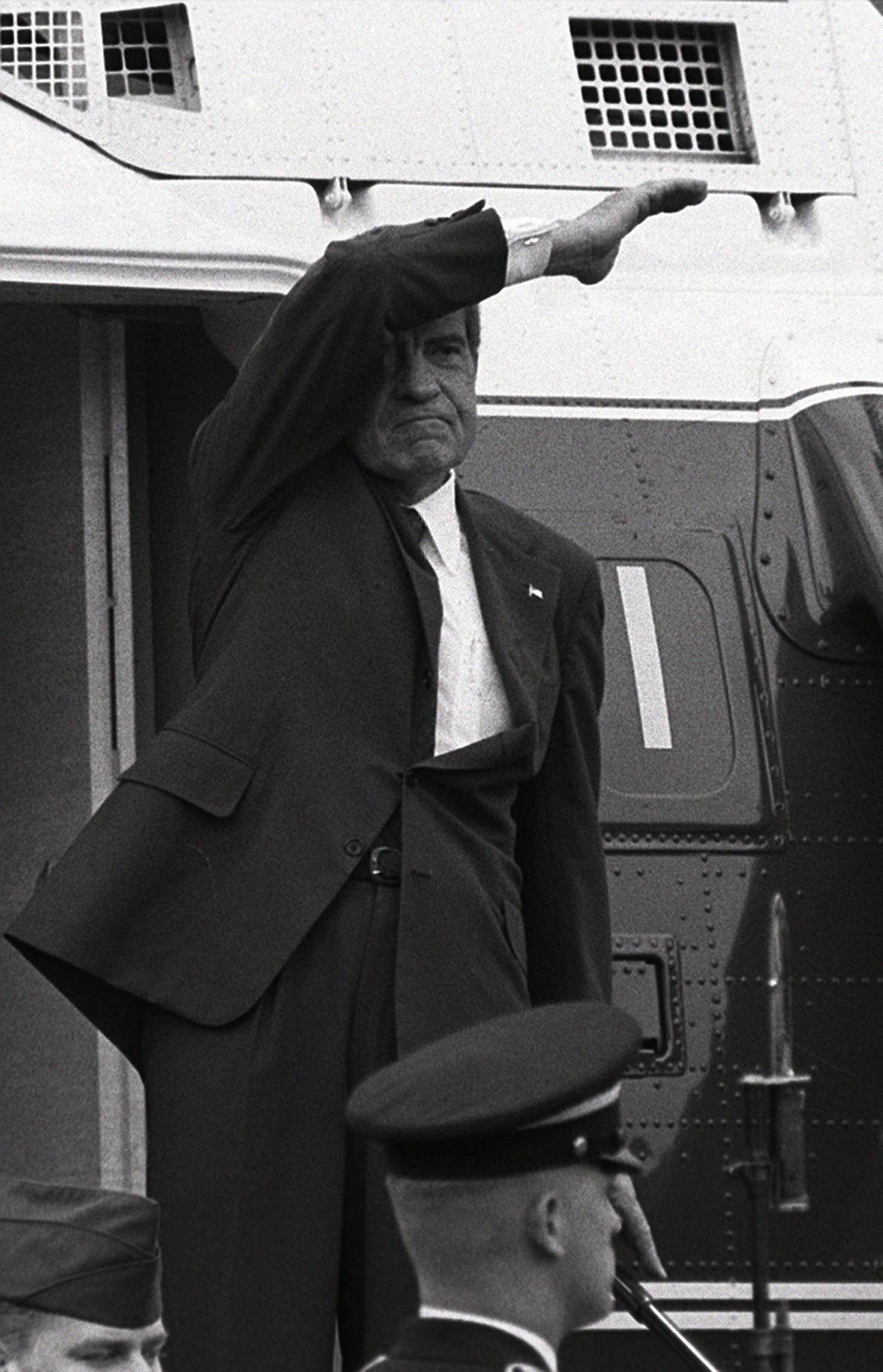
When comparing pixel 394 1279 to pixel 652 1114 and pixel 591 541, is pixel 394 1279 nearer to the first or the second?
pixel 652 1114

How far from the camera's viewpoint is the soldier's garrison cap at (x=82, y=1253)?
3.70m

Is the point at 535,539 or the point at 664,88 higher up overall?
the point at 664,88

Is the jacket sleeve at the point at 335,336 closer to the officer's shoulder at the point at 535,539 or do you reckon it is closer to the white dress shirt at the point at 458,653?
the white dress shirt at the point at 458,653

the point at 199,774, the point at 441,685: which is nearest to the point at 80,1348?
the point at 199,774

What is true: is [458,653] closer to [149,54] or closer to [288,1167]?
[288,1167]

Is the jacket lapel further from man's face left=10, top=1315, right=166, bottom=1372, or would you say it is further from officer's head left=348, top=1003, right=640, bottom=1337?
officer's head left=348, top=1003, right=640, bottom=1337

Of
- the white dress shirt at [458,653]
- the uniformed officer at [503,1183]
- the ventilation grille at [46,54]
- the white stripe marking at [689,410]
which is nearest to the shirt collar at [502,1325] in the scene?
the uniformed officer at [503,1183]

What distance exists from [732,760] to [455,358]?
1212mm

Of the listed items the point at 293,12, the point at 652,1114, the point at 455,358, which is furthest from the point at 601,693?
the point at 293,12

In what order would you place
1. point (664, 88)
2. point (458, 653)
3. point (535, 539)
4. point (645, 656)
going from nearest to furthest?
1. point (458, 653)
2. point (535, 539)
3. point (645, 656)
4. point (664, 88)

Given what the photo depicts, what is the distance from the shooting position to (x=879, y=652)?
5.70m

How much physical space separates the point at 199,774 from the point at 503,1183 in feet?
5.26

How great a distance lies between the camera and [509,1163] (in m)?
2.84

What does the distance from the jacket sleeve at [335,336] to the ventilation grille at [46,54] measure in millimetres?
1488
